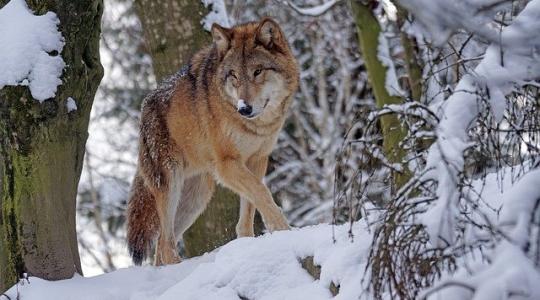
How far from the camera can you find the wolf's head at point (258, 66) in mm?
7969

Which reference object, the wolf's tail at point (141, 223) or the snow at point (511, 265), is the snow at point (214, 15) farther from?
the snow at point (511, 265)

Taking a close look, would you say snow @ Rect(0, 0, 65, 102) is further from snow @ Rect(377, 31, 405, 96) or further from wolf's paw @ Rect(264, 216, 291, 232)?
snow @ Rect(377, 31, 405, 96)

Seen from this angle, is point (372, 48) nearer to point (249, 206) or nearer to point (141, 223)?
point (249, 206)

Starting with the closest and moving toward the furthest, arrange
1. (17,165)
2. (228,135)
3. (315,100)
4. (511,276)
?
1. (511,276)
2. (17,165)
3. (228,135)
4. (315,100)

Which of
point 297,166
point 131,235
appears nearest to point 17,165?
point 131,235

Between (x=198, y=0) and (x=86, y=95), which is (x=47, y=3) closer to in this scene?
(x=86, y=95)

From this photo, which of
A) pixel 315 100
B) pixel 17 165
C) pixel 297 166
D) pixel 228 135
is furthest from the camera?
pixel 315 100

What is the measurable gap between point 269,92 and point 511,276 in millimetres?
4875

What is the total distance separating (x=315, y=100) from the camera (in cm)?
2136

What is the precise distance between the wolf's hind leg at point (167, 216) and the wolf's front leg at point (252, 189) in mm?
525

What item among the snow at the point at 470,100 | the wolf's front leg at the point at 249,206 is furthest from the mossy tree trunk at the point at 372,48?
the snow at the point at 470,100

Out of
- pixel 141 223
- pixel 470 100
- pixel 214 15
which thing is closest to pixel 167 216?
pixel 141 223

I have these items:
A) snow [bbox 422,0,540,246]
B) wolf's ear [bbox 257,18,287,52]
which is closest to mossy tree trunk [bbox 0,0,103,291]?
wolf's ear [bbox 257,18,287,52]

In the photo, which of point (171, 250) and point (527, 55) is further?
point (171, 250)
